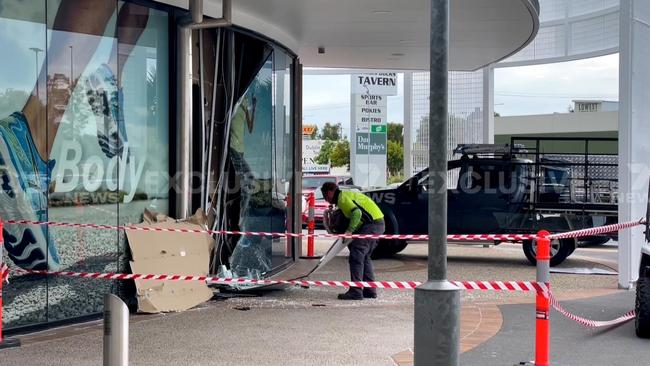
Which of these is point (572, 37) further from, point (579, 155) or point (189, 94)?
point (189, 94)

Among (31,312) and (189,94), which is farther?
(189,94)

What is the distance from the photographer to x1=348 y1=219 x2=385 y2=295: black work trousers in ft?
36.6

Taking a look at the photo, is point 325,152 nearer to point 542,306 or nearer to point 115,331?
point 542,306

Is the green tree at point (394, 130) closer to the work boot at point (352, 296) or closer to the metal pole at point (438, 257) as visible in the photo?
the work boot at point (352, 296)

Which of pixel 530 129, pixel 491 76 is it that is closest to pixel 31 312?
pixel 491 76

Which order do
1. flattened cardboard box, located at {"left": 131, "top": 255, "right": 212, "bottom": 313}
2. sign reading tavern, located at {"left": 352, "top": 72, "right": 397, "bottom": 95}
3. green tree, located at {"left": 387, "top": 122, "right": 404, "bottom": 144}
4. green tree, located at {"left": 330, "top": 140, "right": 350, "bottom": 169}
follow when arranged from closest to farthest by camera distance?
flattened cardboard box, located at {"left": 131, "top": 255, "right": 212, "bottom": 313}
sign reading tavern, located at {"left": 352, "top": 72, "right": 397, "bottom": 95}
green tree, located at {"left": 330, "top": 140, "right": 350, "bottom": 169}
green tree, located at {"left": 387, "top": 122, "right": 404, "bottom": 144}

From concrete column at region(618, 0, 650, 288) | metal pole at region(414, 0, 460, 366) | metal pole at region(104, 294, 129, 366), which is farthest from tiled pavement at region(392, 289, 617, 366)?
metal pole at region(104, 294, 129, 366)

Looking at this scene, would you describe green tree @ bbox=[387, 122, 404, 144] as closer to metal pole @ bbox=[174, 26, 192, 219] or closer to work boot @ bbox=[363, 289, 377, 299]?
work boot @ bbox=[363, 289, 377, 299]

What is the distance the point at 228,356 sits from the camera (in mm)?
7641

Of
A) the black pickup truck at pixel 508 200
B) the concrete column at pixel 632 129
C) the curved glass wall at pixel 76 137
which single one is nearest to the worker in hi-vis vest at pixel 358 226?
the curved glass wall at pixel 76 137

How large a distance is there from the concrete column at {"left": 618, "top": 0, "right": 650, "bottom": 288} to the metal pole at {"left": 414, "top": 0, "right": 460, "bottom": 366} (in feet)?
23.1

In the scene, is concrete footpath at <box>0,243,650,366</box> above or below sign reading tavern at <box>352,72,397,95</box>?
below

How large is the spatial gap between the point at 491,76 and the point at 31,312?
1785 cm

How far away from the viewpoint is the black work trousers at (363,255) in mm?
11148
